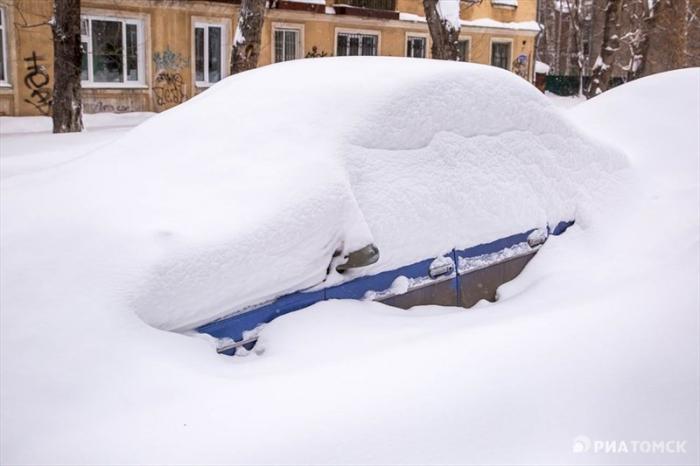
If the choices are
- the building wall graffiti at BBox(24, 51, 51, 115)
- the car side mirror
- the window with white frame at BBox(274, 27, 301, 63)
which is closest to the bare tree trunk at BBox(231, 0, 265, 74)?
the car side mirror

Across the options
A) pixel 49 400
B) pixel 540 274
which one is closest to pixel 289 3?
pixel 540 274

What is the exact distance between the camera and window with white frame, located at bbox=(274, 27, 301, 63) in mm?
22716

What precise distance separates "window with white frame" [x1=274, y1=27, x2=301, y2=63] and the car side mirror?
20289 mm

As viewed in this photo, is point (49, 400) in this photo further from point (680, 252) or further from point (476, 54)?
point (476, 54)

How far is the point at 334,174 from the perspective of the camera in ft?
10.8

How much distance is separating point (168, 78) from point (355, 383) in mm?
19182

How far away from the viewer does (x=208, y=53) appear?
2144 centimetres

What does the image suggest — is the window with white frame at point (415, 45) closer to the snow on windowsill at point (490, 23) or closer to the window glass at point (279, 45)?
the snow on windowsill at point (490, 23)

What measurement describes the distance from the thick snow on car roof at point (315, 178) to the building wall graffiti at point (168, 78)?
54.4ft

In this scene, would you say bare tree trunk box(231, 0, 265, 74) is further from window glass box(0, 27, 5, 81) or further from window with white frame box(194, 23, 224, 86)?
window with white frame box(194, 23, 224, 86)

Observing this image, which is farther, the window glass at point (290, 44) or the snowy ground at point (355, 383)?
the window glass at point (290, 44)

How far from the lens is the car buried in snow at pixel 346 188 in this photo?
296 cm

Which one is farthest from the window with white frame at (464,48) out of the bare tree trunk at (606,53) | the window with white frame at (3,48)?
the window with white frame at (3,48)

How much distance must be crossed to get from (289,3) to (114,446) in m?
21.0
